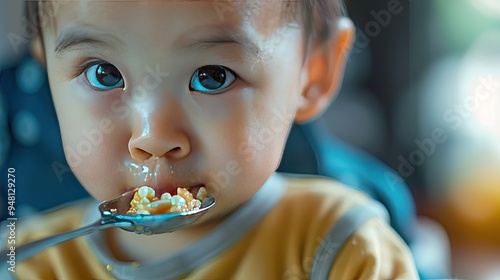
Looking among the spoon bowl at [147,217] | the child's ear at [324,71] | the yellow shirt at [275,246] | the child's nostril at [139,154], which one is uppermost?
the child's ear at [324,71]

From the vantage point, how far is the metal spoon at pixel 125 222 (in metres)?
0.63

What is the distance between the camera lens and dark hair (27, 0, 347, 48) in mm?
646

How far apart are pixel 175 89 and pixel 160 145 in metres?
0.05

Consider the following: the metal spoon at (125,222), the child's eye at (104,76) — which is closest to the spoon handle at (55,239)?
the metal spoon at (125,222)

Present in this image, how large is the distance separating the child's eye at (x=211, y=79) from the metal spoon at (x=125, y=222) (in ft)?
0.33

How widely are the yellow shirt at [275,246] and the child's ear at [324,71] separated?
0.07 meters

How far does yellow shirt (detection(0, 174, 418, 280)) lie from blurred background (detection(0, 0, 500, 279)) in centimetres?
3

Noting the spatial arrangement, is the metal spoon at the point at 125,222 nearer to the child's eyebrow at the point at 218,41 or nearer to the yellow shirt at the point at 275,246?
the yellow shirt at the point at 275,246

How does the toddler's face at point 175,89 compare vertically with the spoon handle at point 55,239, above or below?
above

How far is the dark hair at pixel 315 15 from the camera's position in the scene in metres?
0.65

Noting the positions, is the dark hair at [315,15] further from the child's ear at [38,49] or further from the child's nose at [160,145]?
the child's nose at [160,145]

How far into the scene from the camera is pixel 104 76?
0.63 metres

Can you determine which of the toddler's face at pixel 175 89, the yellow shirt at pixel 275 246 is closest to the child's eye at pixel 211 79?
the toddler's face at pixel 175 89

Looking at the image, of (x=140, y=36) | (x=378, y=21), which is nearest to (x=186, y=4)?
(x=140, y=36)
